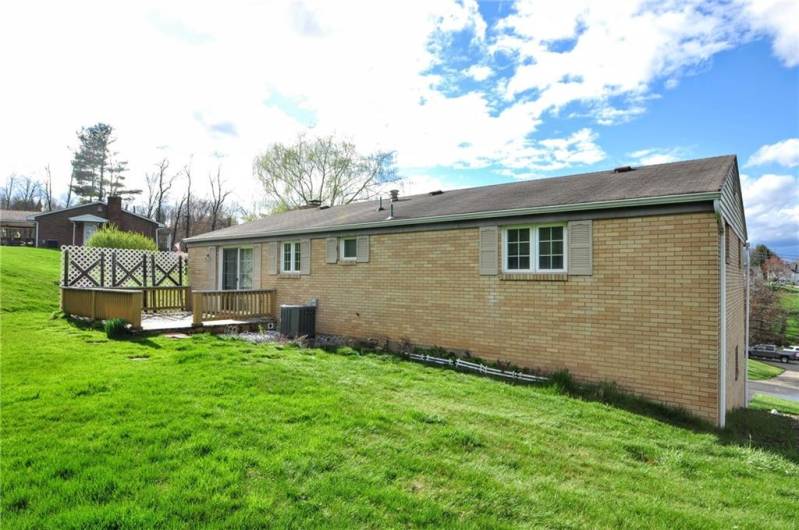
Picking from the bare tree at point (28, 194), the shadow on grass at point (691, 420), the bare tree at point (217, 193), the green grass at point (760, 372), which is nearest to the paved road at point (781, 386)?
the green grass at point (760, 372)

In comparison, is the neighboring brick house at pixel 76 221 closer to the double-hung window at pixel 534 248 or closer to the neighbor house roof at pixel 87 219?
the neighbor house roof at pixel 87 219

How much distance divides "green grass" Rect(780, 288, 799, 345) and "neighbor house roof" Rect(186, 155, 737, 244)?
49.9m

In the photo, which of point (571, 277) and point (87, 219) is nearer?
point (571, 277)

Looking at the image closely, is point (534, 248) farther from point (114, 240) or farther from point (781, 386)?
point (781, 386)

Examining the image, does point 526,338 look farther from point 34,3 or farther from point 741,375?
point 34,3

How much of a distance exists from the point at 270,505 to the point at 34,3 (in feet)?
23.7

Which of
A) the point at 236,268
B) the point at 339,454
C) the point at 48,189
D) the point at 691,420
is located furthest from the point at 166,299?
the point at 48,189

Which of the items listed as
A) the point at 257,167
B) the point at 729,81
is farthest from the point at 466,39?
the point at 257,167

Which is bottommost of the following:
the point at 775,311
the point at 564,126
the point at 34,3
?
the point at 775,311

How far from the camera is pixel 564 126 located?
18.4 meters

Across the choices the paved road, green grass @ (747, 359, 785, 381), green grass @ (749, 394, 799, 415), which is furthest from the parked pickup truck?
green grass @ (749, 394, 799, 415)

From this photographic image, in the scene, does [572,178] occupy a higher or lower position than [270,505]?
higher

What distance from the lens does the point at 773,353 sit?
139 feet

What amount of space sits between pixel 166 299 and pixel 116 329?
222 inches
